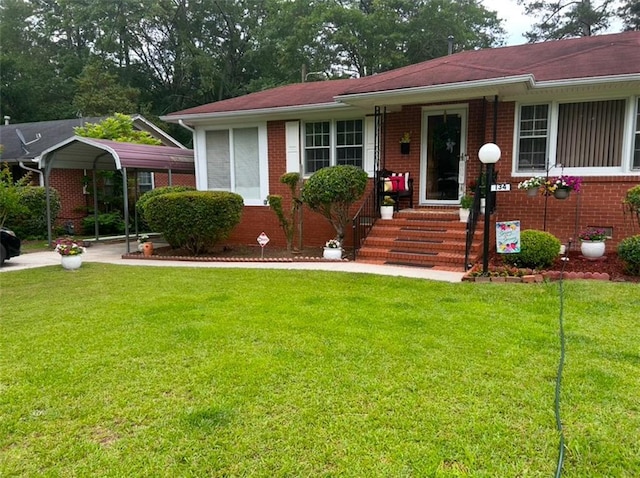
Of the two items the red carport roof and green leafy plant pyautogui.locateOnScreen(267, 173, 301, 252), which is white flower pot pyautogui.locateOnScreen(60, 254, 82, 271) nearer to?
the red carport roof

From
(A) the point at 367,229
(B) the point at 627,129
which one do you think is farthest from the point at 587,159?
(A) the point at 367,229

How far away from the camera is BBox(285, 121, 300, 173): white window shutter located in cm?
1082

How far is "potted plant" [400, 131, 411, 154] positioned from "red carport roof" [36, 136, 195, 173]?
5.89 meters

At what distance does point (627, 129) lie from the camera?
8141 mm

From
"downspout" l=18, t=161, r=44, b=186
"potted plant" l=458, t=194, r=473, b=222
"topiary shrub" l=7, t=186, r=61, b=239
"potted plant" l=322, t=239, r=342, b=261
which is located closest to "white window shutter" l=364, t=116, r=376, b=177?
"potted plant" l=322, t=239, r=342, b=261

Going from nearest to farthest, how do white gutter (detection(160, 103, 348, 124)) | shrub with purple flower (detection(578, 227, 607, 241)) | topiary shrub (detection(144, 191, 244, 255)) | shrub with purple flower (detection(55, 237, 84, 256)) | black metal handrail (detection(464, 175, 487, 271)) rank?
black metal handrail (detection(464, 175, 487, 271)) < shrub with purple flower (detection(578, 227, 607, 241)) < shrub with purple flower (detection(55, 237, 84, 256)) < topiary shrub (detection(144, 191, 244, 255)) < white gutter (detection(160, 103, 348, 124))

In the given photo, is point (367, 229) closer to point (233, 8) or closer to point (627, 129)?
point (627, 129)

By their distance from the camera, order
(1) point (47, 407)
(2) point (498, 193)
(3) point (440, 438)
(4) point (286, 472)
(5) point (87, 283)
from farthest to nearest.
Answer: (2) point (498, 193) → (5) point (87, 283) → (1) point (47, 407) → (3) point (440, 438) → (4) point (286, 472)

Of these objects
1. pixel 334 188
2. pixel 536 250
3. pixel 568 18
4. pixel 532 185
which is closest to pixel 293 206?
pixel 334 188

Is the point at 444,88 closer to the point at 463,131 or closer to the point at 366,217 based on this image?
the point at 463,131

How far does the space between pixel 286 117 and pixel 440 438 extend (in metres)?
9.31

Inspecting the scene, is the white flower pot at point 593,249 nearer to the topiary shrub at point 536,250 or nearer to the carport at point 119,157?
the topiary shrub at point 536,250

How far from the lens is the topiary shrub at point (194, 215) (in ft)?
31.1

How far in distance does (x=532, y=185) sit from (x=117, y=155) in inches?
338
